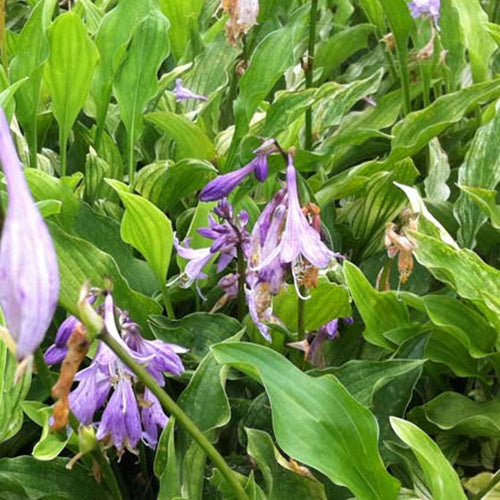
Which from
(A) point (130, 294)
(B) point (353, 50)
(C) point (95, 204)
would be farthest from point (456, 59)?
(A) point (130, 294)

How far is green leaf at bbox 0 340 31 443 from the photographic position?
1166 millimetres

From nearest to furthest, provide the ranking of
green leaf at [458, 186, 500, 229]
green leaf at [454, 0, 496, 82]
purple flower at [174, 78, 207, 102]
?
green leaf at [458, 186, 500, 229]
purple flower at [174, 78, 207, 102]
green leaf at [454, 0, 496, 82]

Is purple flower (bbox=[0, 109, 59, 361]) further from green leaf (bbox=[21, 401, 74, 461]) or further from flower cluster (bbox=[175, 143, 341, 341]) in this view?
flower cluster (bbox=[175, 143, 341, 341])

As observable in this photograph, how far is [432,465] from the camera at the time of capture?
104cm

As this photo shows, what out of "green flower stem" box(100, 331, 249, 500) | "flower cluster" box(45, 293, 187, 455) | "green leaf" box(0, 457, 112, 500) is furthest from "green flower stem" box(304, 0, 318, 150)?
"green flower stem" box(100, 331, 249, 500)

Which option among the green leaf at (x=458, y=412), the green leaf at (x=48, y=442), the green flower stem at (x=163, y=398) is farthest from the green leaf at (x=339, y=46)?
the green flower stem at (x=163, y=398)

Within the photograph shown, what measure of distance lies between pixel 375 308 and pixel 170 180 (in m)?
A: 0.48

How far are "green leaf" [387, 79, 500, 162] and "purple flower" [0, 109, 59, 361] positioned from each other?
113 cm

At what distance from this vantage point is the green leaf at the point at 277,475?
1.13m

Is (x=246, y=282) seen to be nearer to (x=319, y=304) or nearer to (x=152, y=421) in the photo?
(x=319, y=304)

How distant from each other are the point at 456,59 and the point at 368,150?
14.5 inches

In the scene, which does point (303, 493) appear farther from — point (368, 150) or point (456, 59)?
point (456, 59)

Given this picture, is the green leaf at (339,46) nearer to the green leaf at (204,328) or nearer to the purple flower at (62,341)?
the green leaf at (204,328)

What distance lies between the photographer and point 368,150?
1.95 meters
